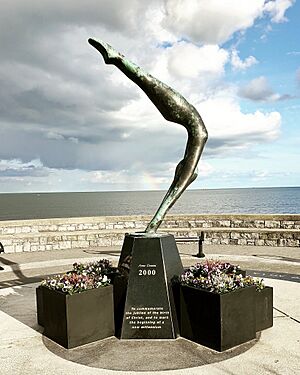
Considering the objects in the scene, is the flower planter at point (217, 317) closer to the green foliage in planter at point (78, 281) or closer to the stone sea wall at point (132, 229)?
the green foliage in planter at point (78, 281)

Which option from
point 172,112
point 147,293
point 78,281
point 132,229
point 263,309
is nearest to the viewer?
point 78,281

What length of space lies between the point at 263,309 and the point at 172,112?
10.4ft

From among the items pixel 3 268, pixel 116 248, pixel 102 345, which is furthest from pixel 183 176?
pixel 116 248

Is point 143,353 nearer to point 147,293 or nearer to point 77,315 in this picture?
point 147,293

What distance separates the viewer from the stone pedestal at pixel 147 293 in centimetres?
575

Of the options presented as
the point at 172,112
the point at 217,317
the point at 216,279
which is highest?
the point at 172,112

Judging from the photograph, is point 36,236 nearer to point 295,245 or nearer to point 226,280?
point 295,245

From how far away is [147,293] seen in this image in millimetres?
5809

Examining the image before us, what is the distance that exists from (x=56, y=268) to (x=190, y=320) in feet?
20.7

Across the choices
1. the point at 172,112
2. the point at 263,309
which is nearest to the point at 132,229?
the point at 172,112

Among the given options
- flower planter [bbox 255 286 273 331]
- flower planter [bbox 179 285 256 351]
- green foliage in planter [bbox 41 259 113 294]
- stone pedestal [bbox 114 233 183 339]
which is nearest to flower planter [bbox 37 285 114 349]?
green foliage in planter [bbox 41 259 113 294]

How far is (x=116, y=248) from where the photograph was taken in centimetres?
1491

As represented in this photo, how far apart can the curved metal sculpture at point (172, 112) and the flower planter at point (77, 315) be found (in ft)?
4.49

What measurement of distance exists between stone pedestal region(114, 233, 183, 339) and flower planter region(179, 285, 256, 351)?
0.79ft
